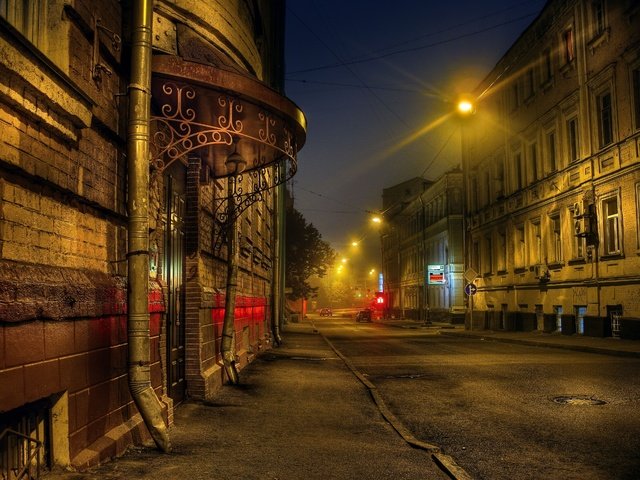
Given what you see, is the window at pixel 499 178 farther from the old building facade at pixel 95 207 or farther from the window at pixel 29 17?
the window at pixel 29 17

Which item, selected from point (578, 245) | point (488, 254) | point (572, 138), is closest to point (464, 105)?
point (572, 138)

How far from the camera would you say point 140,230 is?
18.8 ft

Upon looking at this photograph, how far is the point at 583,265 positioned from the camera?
2438cm

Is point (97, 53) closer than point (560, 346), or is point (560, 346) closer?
point (97, 53)

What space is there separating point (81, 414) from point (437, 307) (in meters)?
52.4

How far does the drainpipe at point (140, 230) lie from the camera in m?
5.58

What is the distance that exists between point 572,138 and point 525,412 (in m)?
20.0

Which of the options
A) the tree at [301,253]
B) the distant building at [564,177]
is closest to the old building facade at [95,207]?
the distant building at [564,177]

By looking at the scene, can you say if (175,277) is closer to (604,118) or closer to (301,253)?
(604,118)

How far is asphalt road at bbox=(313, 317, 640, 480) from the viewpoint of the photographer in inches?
237

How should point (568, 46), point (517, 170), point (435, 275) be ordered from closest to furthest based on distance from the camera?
point (568, 46) < point (517, 170) < point (435, 275)

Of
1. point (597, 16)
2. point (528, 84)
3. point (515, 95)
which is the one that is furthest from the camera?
point (515, 95)

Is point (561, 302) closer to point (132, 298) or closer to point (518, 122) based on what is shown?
point (518, 122)

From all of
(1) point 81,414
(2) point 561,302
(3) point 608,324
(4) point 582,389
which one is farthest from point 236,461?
(2) point 561,302
